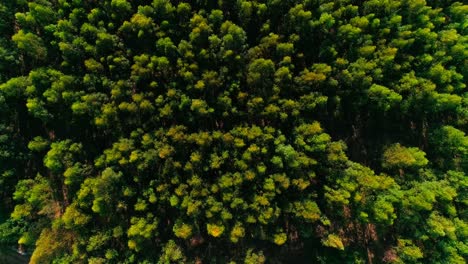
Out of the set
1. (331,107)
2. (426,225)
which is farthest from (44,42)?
(426,225)

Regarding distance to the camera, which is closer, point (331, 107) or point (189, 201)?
point (189, 201)

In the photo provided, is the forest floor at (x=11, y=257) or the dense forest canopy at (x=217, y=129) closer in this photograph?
the dense forest canopy at (x=217, y=129)

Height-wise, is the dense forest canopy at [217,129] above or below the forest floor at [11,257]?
above

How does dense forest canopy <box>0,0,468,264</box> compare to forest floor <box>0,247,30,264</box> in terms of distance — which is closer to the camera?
dense forest canopy <box>0,0,468,264</box>

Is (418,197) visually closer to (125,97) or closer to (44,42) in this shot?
(125,97)

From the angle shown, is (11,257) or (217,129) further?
(11,257)

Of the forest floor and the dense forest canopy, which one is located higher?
the dense forest canopy

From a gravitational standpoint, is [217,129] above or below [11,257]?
above

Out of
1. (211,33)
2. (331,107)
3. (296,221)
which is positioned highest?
(211,33)
